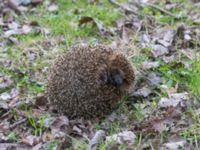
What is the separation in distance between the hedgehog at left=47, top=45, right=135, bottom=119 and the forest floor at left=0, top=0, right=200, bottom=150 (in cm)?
11

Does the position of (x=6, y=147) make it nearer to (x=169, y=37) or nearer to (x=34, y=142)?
(x=34, y=142)

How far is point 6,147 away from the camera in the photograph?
13.4 ft

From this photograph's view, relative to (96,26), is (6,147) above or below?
below

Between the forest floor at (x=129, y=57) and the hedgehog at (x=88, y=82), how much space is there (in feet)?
0.37

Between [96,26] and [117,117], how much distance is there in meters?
2.12

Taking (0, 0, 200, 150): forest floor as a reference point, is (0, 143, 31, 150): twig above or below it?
below

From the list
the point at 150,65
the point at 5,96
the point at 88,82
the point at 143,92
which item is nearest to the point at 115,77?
the point at 88,82

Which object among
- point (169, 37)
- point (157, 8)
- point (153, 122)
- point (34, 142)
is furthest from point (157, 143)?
point (157, 8)

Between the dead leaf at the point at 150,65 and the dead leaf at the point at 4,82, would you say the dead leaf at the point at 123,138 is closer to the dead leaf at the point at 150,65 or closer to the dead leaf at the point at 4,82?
the dead leaf at the point at 150,65

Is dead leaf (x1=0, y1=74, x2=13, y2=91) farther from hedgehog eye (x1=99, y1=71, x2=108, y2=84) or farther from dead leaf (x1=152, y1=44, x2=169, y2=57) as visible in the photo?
dead leaf (x1=152, y1=44, x2=169, y2=57)

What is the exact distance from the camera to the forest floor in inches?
161

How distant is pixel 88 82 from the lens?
4.35m

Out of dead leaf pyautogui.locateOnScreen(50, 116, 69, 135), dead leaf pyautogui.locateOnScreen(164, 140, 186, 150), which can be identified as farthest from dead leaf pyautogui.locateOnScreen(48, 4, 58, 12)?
dead leaf pyautogui.locateOnScreen(164, 140, 186, 150)

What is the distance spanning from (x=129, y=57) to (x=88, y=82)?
1.20 m
